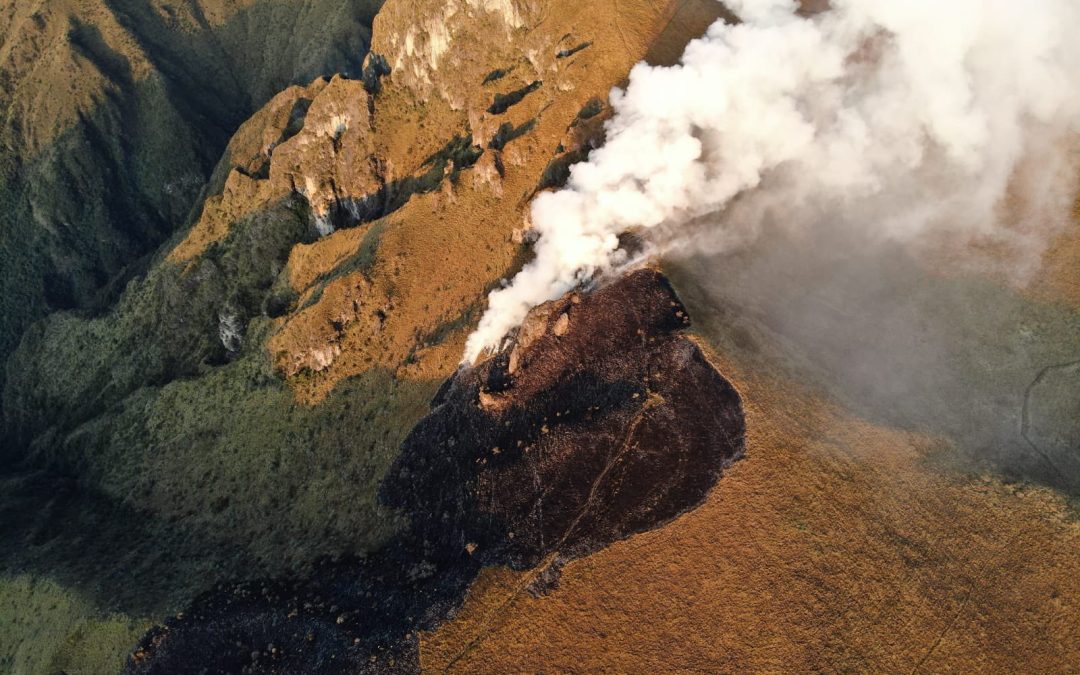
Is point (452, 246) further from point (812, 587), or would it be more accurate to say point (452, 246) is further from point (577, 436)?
point (812, 587)

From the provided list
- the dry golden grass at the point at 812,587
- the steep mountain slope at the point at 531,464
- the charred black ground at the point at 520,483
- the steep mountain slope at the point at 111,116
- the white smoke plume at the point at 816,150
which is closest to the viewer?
the dry golden grass at the point at 812,587

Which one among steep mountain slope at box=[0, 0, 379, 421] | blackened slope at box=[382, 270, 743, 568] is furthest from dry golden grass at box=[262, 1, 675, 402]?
steep mountain slope at box=[0, 0, 379, 421]

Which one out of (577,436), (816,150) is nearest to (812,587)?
(577,436)

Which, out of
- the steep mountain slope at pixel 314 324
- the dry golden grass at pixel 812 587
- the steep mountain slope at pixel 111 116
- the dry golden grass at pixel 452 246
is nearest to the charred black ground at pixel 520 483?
the dry golden grass at pixel 812 587

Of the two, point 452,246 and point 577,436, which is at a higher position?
point 452,246

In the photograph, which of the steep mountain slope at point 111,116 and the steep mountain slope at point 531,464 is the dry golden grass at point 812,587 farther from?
the steep mountain slope at point 111,116
